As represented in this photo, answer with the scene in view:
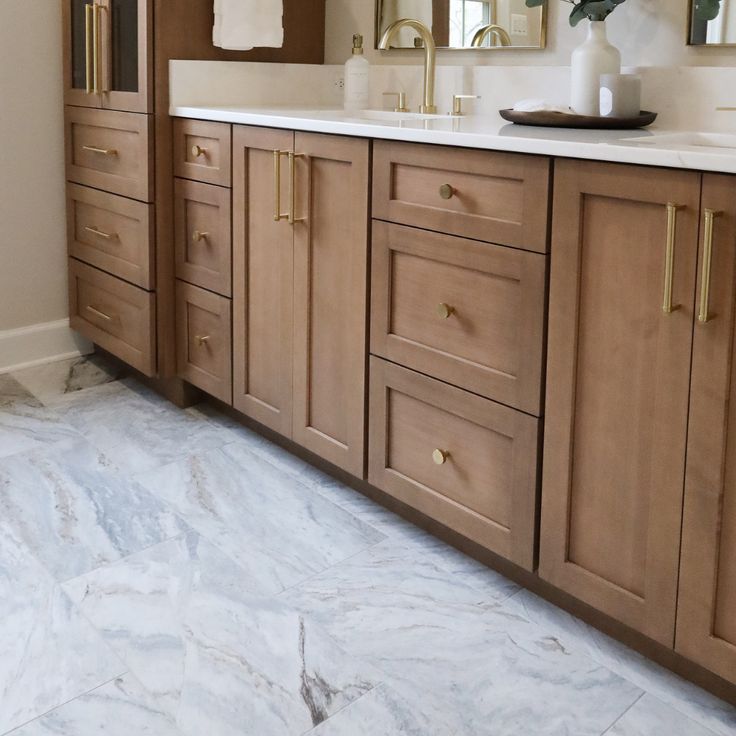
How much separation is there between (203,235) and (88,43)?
72 cm

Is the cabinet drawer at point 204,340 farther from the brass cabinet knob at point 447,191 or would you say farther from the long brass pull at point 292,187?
the brass cabinet knob at point 447,191

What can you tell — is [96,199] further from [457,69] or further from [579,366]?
[579,366]

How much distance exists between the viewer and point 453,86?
7.97 ft

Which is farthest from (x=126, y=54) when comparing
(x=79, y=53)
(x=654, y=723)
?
(x=654, y=723)

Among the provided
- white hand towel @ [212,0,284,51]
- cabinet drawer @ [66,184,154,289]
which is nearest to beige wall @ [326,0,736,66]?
white hand towel @ [212,0,284,51]

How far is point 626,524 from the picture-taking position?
1497 mm

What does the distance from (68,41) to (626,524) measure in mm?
2243

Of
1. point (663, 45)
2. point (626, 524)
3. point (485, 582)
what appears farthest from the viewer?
point (663, 45)

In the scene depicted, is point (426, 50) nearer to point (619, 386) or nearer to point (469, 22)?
point (469, 22)

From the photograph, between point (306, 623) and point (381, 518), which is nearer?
point (306, 623)

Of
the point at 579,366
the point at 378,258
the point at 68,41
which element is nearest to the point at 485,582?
the point at 579,366

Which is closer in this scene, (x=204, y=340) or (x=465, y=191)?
(x=465, y=191)

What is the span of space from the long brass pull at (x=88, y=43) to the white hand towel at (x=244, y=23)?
40 cm

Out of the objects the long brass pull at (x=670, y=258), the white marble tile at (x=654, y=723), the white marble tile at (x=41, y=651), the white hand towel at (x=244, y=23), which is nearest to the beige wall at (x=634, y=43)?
the white hand towel at (x=244, y=23)
